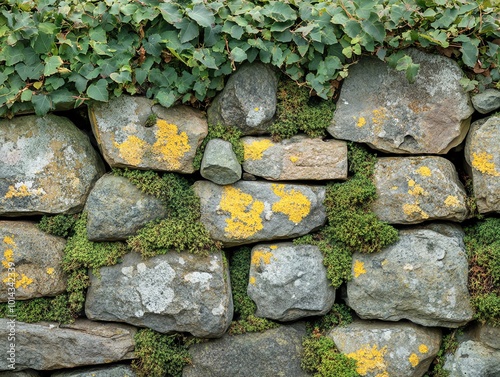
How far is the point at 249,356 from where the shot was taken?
3.56 metres

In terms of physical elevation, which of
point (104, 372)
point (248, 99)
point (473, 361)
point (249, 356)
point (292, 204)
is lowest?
point (104, 372)

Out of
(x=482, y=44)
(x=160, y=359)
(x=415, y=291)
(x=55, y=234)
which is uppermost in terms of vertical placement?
(x=482, y=44)

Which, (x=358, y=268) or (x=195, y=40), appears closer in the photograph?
(x=195, y=40)

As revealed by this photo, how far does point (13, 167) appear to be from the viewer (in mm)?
3484

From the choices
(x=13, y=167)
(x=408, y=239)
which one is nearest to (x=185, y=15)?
(x=13, y=167)

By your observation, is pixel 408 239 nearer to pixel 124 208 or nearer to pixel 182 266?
pixel 182 266

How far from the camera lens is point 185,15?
3.43 m

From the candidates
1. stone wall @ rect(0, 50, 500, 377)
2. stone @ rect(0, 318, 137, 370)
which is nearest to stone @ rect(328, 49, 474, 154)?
stone wall @ rect(0, 50, 500, 377)

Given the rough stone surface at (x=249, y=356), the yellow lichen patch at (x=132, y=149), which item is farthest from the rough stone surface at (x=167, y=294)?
the yellow lichen patch at (x=132, y=149)

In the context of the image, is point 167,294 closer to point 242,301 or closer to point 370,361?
point 242,301

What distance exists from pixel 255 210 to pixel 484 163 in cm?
149

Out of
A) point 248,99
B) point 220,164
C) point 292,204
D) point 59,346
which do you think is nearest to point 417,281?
point 292,204

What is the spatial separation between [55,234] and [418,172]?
2420 millimetres

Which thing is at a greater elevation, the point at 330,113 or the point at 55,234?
the point at 330,113
